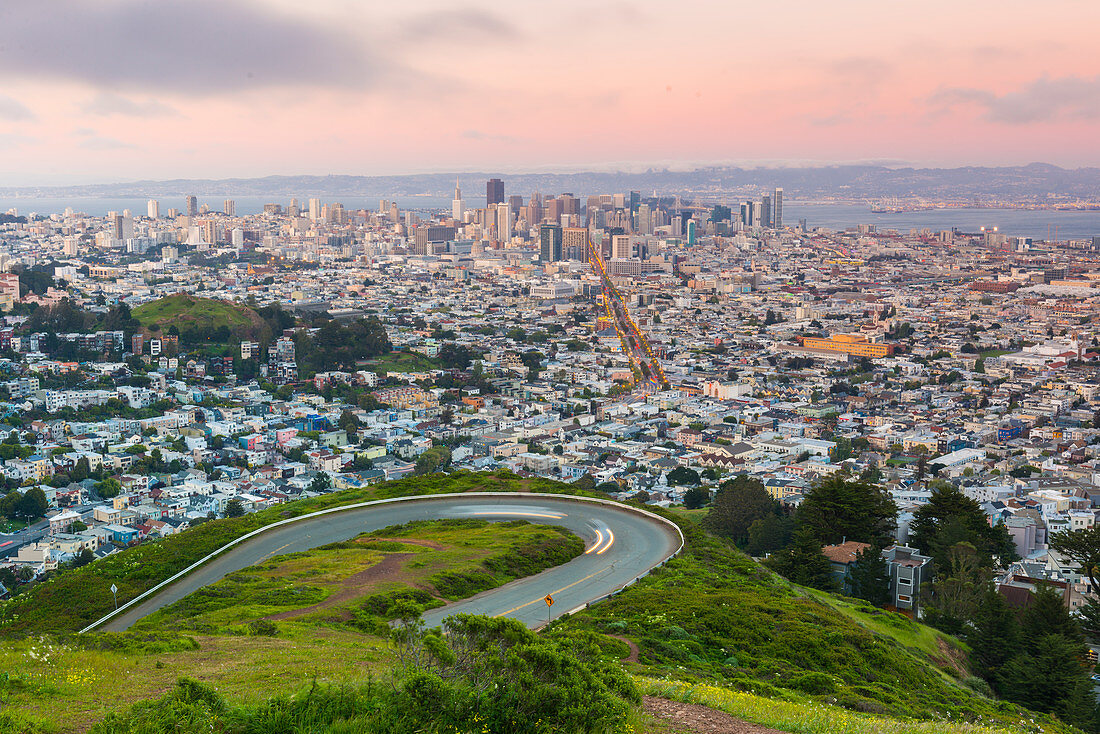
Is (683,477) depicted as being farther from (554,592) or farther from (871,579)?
(554,592)

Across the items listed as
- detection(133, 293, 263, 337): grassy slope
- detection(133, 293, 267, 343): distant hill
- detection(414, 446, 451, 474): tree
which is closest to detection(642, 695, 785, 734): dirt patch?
detection(414, 446, 451, 474): tree

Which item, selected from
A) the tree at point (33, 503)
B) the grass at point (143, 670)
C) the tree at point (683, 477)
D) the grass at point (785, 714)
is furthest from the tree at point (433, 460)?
the grass at point (785, 714)

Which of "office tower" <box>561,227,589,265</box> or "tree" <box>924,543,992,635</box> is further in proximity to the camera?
"office tower" <box>561,227,589,265</box>

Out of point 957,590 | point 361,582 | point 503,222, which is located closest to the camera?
point 361,582

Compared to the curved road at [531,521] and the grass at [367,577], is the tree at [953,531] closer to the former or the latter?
the curved road at [531,521]

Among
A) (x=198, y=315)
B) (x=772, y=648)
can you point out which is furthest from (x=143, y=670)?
(x=198, y=315)

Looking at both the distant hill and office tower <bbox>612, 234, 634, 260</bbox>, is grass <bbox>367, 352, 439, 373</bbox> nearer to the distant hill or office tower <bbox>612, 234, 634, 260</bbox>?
the distant hill
